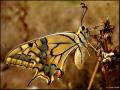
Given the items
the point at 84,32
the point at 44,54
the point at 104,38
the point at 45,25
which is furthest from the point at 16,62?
the point at 45,25

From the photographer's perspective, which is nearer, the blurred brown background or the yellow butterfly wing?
the yellow butterfly wing

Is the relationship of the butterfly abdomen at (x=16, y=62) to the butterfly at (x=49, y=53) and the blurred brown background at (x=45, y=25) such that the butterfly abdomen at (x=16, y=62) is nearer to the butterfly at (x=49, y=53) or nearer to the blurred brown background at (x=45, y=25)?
the butterfly at (x=49, y=53)

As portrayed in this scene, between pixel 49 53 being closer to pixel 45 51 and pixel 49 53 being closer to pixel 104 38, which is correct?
pixel 45 51

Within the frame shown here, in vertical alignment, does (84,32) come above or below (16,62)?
above

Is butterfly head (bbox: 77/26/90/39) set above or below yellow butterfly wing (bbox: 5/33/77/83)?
above

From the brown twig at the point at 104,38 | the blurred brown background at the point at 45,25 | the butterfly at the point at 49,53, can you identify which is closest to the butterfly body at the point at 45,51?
the butterfly at the point at 49,53

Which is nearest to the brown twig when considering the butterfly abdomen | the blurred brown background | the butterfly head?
the butterfly head

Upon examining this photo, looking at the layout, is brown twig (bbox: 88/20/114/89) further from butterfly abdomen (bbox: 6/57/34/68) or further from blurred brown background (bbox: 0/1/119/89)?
blurred brown background (bbox: 0/1/119/89)
